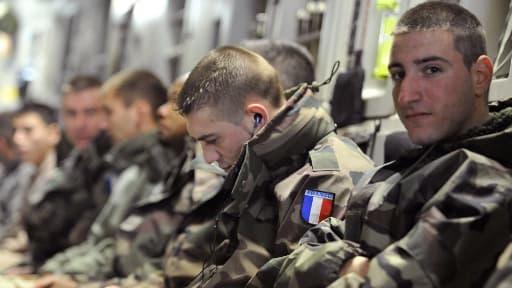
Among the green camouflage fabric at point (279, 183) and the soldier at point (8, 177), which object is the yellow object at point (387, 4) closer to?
the green camouflage fabric at point (279, 183)

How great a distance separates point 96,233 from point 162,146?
49 centimetres

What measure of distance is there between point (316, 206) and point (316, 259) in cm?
34

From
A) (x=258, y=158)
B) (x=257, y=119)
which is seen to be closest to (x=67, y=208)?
(x=257, y=119)

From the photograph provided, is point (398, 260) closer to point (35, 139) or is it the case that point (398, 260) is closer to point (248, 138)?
point (248, 138)

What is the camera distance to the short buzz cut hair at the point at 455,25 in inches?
64.0

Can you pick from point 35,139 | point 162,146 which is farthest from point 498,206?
point 35,139

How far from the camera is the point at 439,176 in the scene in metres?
1.48

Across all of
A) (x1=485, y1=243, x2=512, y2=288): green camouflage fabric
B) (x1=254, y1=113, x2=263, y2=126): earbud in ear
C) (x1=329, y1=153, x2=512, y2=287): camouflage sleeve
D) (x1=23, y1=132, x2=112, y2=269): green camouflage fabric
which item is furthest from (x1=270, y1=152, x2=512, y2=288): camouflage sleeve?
(x1=23, y1=132, x2=112, y2=269): green camouflage fabric

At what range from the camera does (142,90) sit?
3.94m

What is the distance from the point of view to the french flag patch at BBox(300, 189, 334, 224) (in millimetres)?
1882

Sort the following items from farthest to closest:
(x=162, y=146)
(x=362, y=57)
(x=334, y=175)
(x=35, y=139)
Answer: (x=35, y=139)
(x=162, y=146)
(x=362, y=57)
(x=334, y=175)

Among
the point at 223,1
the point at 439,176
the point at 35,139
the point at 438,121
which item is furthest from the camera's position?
the point at 35,139

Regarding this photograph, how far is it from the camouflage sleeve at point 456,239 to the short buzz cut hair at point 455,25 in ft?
1.01

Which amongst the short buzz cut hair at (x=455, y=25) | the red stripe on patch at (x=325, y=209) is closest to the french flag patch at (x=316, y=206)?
the red stripe on patch at (x=325, y=209)
